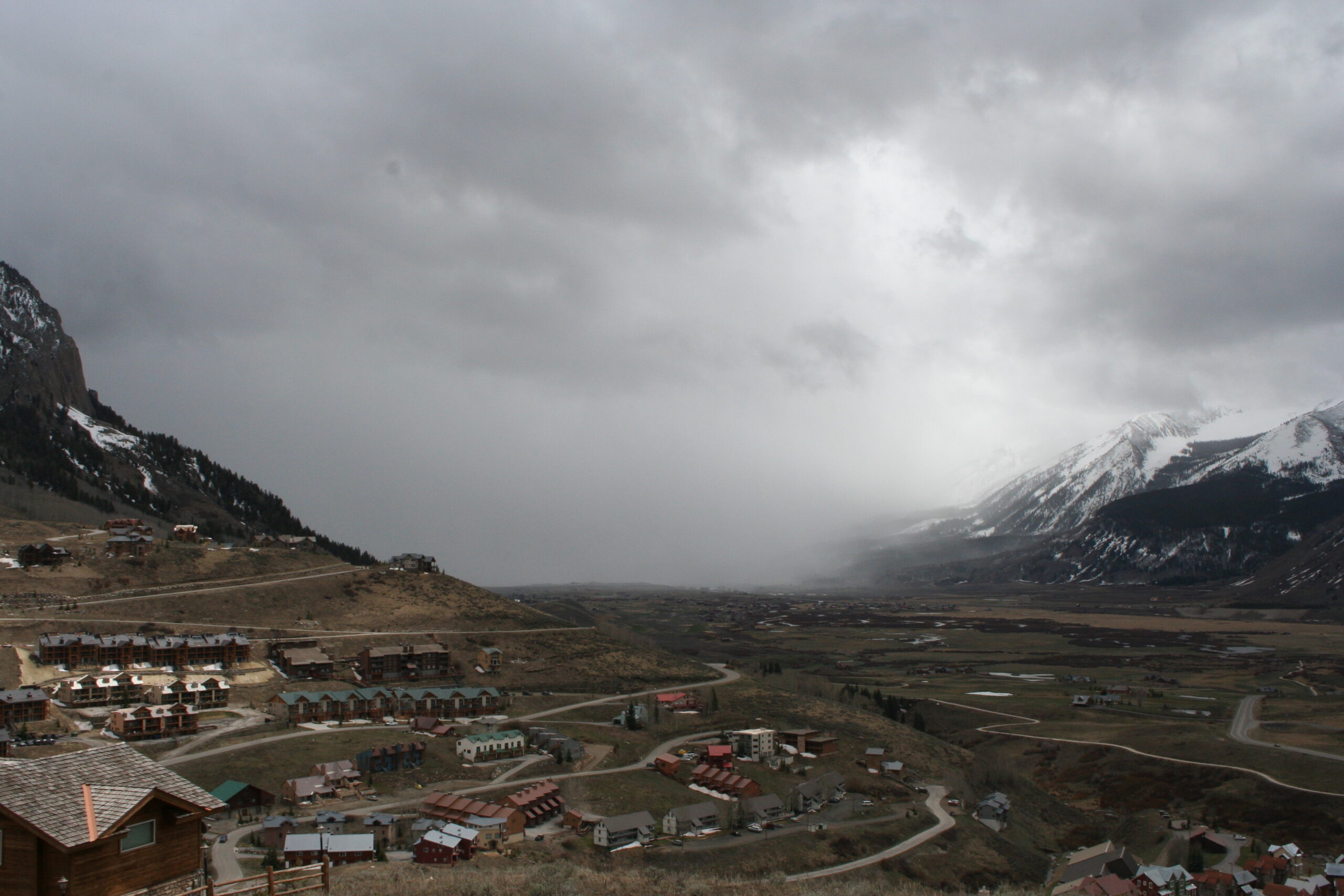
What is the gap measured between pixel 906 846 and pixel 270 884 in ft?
180

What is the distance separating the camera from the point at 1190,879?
61.1m

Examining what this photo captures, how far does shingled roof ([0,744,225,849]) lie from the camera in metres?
18.2

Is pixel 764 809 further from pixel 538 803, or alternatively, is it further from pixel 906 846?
pixel 538 803

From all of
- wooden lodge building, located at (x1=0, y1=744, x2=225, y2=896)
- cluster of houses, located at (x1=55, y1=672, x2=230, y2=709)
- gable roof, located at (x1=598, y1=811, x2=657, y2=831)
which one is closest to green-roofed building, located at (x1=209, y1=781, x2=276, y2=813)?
gable roof, located at (x1=598, y1=811, x2=657, y2=831)

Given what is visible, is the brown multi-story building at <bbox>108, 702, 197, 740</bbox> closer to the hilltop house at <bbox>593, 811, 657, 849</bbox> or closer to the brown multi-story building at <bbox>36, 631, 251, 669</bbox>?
the brown multi-story building at <bbox>36, 631, 251, 669</bbox>

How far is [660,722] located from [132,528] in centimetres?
10092

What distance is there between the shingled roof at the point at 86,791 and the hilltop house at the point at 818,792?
194 ft

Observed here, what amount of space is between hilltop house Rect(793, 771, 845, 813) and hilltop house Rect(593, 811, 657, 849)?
16122mm

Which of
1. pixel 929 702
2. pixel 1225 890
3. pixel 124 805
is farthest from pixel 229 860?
pixel 929 702

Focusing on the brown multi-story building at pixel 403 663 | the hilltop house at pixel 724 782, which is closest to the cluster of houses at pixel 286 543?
the brown multi-story building at pixel 403 663

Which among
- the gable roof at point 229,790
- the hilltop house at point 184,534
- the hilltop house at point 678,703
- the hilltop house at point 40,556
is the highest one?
the hilltop house at point 184,534

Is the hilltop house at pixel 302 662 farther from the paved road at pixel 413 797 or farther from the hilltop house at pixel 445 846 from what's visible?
the hilltop house at pixel 445 846

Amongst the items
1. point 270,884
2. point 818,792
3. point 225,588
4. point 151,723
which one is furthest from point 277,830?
point 225,588

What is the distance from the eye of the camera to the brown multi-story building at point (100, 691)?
77.8 m
